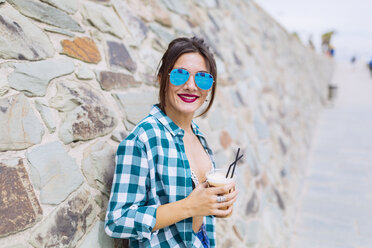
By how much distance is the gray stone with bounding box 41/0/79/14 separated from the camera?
174cm

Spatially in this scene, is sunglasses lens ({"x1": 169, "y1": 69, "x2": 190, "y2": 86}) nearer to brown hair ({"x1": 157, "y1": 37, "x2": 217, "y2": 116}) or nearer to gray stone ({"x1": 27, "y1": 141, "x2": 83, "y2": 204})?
brown hair ({"x1": 157, "y1": 37, "x2": 217, "y2": 116})

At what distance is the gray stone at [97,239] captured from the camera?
1507mm

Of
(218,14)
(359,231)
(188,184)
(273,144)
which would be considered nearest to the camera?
(188,184)


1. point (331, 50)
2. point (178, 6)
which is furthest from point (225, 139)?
point (331, 50)

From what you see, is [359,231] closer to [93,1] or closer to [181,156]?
[181,156]

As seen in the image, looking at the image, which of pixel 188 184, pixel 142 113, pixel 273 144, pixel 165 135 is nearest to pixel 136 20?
pixel 142 113

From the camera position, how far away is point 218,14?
4.25 metres

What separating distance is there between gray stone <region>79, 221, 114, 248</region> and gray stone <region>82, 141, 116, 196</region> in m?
0.17

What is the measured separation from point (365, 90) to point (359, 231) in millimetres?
16267

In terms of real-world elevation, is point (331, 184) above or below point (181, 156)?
below

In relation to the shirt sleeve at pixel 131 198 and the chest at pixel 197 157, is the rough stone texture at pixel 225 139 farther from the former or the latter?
the shirt sleeve at pixel 131 198

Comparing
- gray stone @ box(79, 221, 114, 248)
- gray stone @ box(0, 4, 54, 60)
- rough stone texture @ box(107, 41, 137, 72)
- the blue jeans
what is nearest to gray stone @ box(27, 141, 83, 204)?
gray stone @ box(79, 221, 114, 248)

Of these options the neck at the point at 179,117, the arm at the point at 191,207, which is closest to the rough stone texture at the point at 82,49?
the neck at the point at 179,117

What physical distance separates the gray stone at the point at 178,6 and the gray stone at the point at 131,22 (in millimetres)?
627
